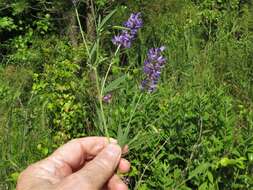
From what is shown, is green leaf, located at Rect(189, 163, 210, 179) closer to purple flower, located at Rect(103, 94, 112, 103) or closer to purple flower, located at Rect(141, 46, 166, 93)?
purple flower, located at Rect(141, 46, 166, 93)

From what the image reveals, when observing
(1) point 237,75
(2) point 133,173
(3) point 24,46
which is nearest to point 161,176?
(2) point 133,173

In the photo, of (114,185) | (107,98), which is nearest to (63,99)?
(107,98)

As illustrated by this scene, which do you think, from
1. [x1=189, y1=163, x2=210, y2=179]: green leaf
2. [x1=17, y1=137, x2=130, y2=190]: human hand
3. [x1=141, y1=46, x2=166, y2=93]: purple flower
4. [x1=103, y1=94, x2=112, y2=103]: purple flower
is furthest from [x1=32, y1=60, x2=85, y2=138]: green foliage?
[x1=17, y1=137, x2=130, y2=190]: human hand

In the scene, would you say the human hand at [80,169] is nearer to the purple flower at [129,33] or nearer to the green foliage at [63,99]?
the purple flower at [129,33]

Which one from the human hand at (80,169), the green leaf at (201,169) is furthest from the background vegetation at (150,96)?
the human hand at (80,169)

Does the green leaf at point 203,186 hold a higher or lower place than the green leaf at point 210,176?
lower

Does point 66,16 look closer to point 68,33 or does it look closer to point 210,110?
point 68,33
